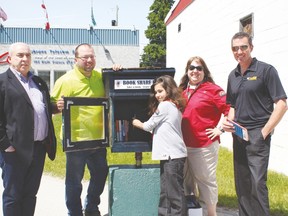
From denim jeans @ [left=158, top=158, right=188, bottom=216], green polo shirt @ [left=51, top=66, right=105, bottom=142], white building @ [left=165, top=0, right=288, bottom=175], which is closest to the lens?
denim jeans @ [left=158, top=158, right=188, bottom=216]

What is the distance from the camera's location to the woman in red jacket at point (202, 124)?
3678 mm

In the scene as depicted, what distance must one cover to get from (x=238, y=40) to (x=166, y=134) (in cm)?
106

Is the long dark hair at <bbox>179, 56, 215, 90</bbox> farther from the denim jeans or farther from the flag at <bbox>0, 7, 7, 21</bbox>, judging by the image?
the flag at <bbox>0, 7, 7, 21</bbox>

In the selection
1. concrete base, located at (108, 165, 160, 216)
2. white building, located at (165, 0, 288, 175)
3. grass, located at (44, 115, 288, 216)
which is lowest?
grass, located at (44, 115, 288, 216)

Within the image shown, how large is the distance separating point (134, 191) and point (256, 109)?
1445 mm

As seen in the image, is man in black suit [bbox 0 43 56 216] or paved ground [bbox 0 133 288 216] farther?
paved ground [bbox 0 133 288 216]

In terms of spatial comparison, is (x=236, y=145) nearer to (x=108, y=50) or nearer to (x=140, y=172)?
(x=140, y=172)

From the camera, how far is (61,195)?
18.5 ft

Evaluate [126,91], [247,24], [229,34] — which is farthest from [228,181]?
[229,34]

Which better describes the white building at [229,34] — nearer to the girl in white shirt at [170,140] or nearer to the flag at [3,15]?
the girl in white shirt at [170,140]

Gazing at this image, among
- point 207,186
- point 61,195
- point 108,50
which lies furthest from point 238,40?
point 108,50

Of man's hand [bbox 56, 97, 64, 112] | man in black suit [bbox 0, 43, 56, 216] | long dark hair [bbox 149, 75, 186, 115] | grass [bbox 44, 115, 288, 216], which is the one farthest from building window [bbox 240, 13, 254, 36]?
man in black suit [bbox 0, 43, 56, 216]

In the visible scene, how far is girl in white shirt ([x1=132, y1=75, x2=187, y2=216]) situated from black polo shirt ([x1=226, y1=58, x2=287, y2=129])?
0.55 metres

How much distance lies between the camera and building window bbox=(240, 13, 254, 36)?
8234mm
